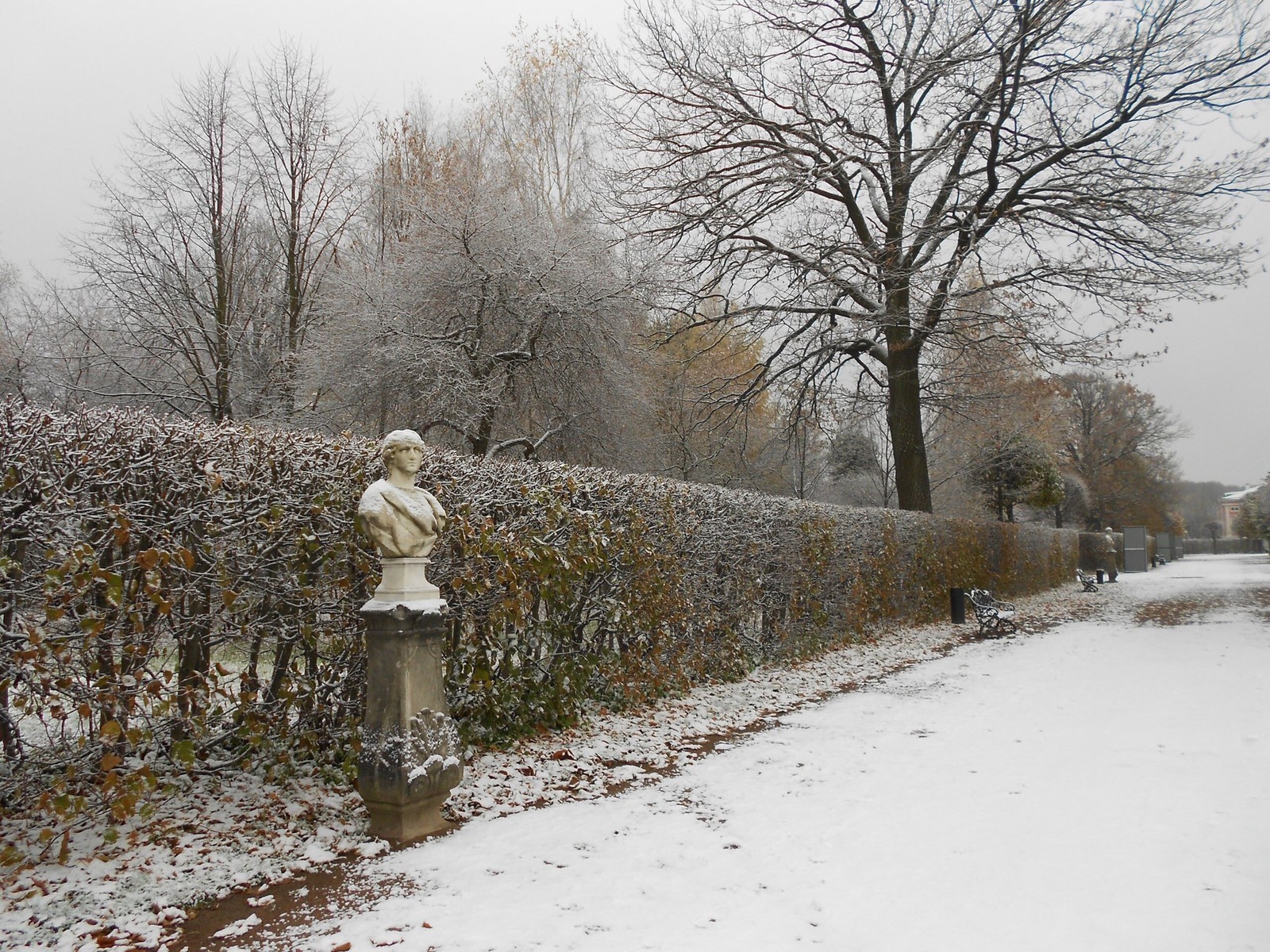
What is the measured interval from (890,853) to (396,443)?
298 centimetres

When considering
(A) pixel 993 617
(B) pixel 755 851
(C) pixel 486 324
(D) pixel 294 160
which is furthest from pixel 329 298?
(B) pixel 755 851

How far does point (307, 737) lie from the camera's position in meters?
3.83

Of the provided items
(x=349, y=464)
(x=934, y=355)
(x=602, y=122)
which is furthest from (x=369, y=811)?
(x=934, y=355)

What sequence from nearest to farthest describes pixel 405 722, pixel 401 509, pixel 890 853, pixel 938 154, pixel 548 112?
1. pixel 890 853
2. pixel 405 722
3. pixel 401 509
4. pixel 938 154
5. pixel 548 112

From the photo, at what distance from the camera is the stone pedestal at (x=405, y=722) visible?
3469 millimetres

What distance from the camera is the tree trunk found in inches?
555

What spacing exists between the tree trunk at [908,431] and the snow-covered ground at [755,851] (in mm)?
8393

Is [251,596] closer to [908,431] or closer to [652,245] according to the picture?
[652,245]

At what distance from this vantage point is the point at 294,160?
1384 cm

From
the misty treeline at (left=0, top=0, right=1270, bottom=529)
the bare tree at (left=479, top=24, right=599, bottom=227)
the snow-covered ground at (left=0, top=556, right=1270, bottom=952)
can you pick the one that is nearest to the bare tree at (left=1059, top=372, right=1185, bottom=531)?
the misty treeline at (left=0, top=0, right=1270, bottom=529)

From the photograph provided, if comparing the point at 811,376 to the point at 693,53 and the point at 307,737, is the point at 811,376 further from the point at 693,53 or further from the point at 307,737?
the point at 307,737

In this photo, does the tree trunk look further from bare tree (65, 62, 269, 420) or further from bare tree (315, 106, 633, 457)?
bare tree (65, 62, 269, 420)

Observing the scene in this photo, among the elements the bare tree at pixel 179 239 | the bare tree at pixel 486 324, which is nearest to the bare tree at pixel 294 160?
the bare tree at pixel 179 239

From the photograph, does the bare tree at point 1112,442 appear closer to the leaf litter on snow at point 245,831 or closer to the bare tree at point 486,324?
the bare tree at point 486,324
